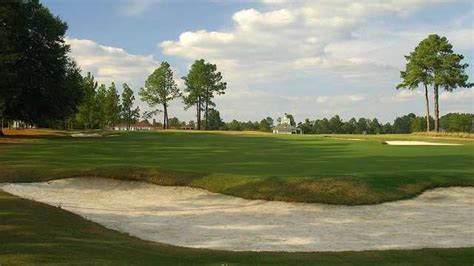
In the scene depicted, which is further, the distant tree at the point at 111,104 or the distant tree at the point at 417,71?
the distant tree at the point at 111,104

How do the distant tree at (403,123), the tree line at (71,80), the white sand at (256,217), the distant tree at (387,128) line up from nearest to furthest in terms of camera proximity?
the white sand at (256,217) → the tree line at (71,80) → the distant tree at (387,128) → the distant tree at (403,123)

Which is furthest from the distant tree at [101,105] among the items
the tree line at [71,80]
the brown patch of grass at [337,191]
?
the brown patch of grass at [337,191]

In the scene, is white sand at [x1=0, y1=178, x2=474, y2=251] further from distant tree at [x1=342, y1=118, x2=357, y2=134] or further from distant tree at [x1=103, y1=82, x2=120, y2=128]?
distant tree at [x1=342, y1=118, x2=357, y2=134]

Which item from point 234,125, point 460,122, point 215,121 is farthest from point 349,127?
point 215,121

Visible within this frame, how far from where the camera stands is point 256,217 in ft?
53.7

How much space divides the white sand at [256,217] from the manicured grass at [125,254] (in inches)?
62.2

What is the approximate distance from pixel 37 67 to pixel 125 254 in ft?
142

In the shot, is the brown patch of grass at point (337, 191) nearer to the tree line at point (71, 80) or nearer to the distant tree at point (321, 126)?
the tree line at point (71, 80)

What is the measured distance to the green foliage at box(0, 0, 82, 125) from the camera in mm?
46938

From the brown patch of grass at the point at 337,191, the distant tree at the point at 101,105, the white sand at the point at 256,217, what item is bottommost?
the white sand at the point at 256,217

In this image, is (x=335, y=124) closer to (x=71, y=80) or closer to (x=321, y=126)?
(x=321, y=126)

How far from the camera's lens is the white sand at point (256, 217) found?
13359mm

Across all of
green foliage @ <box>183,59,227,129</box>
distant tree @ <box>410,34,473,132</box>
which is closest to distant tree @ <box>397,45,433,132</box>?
distant tree @ <box>410,34,473,132</box>

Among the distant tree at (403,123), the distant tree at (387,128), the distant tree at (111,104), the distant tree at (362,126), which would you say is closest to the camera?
the distant tree at (111,104)
